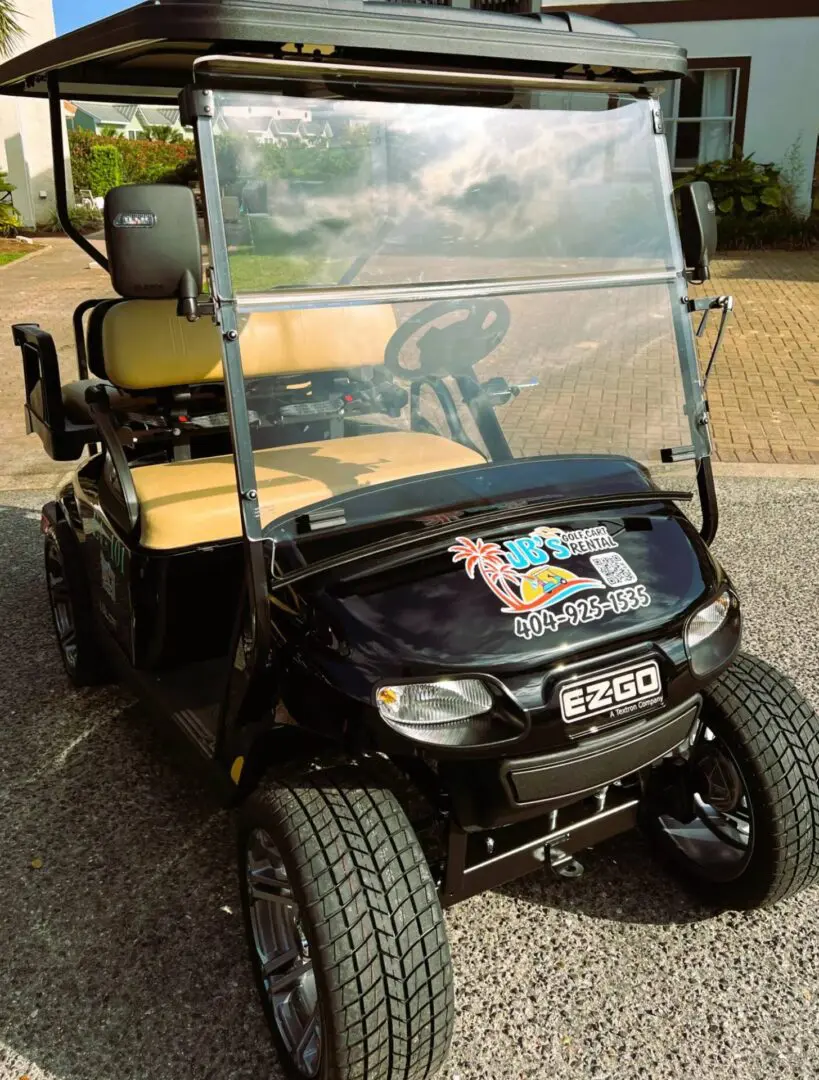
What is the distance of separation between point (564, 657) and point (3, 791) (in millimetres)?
1928

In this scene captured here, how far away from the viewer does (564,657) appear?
5.99 feet

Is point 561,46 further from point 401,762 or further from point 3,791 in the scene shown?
point 3,791

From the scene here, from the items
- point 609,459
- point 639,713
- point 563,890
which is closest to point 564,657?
point 639,713

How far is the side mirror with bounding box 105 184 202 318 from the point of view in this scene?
1.77 metres

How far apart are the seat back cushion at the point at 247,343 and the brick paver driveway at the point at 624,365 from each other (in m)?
0.31

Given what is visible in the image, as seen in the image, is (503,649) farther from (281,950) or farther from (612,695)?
(281,950)

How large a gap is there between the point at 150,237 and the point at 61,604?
6.85 ft

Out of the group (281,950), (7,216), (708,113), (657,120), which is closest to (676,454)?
(657,120)

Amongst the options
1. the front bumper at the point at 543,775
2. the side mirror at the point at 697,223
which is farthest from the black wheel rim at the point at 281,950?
the side mirror at the point at 697,223

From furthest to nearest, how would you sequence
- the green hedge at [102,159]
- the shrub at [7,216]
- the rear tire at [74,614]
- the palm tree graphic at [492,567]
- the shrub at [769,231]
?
the green hedge at [102,159] → the shrub at [7,216] → the shrub at [769,231] → the rear tire at [74,614] → the palm tree graphic at [492,567]

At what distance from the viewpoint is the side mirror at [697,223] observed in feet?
7.31

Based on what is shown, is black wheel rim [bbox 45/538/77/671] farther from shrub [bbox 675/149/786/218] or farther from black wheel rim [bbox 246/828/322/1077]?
shrub [bbox 675/149/786/218]

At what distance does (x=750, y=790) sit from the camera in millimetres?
2176

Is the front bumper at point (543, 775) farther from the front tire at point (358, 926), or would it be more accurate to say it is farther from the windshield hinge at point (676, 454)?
the windshield hinge at point (676, 454)
